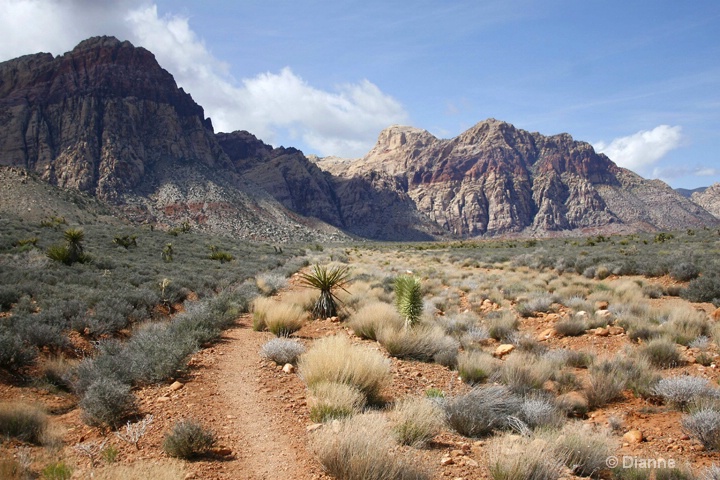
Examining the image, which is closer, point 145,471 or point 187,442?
point 145,471

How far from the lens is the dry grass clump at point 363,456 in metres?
3.65

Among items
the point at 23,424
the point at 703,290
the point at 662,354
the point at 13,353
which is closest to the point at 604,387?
the point at 662,354

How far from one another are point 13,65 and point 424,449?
13838 cm

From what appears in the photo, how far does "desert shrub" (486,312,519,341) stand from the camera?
10594 millimetres

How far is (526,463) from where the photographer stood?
3.92 metres

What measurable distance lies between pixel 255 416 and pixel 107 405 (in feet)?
6.07

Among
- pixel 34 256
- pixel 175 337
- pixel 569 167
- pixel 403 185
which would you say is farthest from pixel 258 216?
pixel 569 167

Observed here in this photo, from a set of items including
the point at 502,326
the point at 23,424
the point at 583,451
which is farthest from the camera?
the point at 502,326

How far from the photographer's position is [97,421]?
5188 mm

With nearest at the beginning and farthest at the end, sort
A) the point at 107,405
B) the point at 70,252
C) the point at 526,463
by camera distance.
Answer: the point at 526,463 < the point at 107,405 < the point at 70,252

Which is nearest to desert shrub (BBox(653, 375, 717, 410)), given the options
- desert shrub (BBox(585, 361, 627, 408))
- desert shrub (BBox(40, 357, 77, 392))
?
desert shrub (BBox(585, 361, 627, 408))

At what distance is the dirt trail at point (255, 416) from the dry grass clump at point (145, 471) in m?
0.32

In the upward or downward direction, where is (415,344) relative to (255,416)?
upward

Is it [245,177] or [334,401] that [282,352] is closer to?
[334,401]
